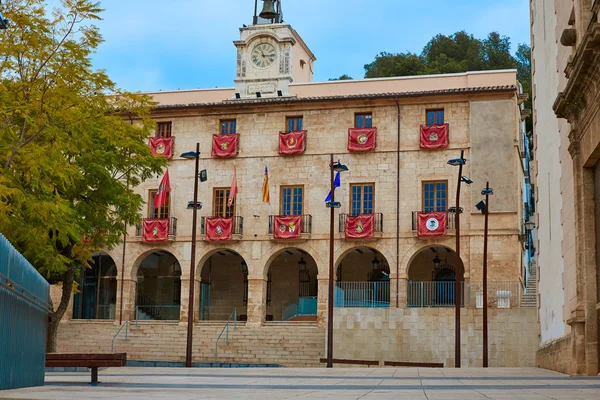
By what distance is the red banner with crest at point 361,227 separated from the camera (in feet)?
148

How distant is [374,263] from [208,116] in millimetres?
11083

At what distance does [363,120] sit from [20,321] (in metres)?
33.2

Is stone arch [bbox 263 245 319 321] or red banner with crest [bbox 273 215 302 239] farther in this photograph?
stone arch [bbox 263 245 319 321]

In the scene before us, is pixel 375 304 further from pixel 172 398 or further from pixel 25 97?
pixel 172 398

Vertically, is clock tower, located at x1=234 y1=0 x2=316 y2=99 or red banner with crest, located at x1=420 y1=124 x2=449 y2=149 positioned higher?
clock tower, located at x1=234 y1=0 x2=316 y2=99

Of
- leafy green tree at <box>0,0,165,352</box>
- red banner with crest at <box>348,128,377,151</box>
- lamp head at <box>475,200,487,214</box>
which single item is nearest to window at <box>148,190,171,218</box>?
red banner with crest at <box>348,128,377,151</box>

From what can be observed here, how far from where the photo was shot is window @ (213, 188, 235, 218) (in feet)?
156

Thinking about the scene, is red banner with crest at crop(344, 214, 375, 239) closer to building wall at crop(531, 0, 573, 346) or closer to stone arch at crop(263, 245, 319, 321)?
stone arch at crop(263, 245, 319, 321)

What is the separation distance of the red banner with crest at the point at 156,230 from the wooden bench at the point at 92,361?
95.0 ft

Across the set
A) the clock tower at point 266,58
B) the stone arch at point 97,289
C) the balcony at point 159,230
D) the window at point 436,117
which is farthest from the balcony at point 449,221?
the stone arch at point 97,289

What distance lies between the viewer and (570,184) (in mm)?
20234

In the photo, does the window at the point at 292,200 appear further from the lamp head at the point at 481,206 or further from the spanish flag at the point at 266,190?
the lamp head at the point at 481,206

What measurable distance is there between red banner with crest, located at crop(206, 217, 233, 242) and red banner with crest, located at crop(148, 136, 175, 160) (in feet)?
14.1

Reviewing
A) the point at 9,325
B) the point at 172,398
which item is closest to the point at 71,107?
the point at 9,325
